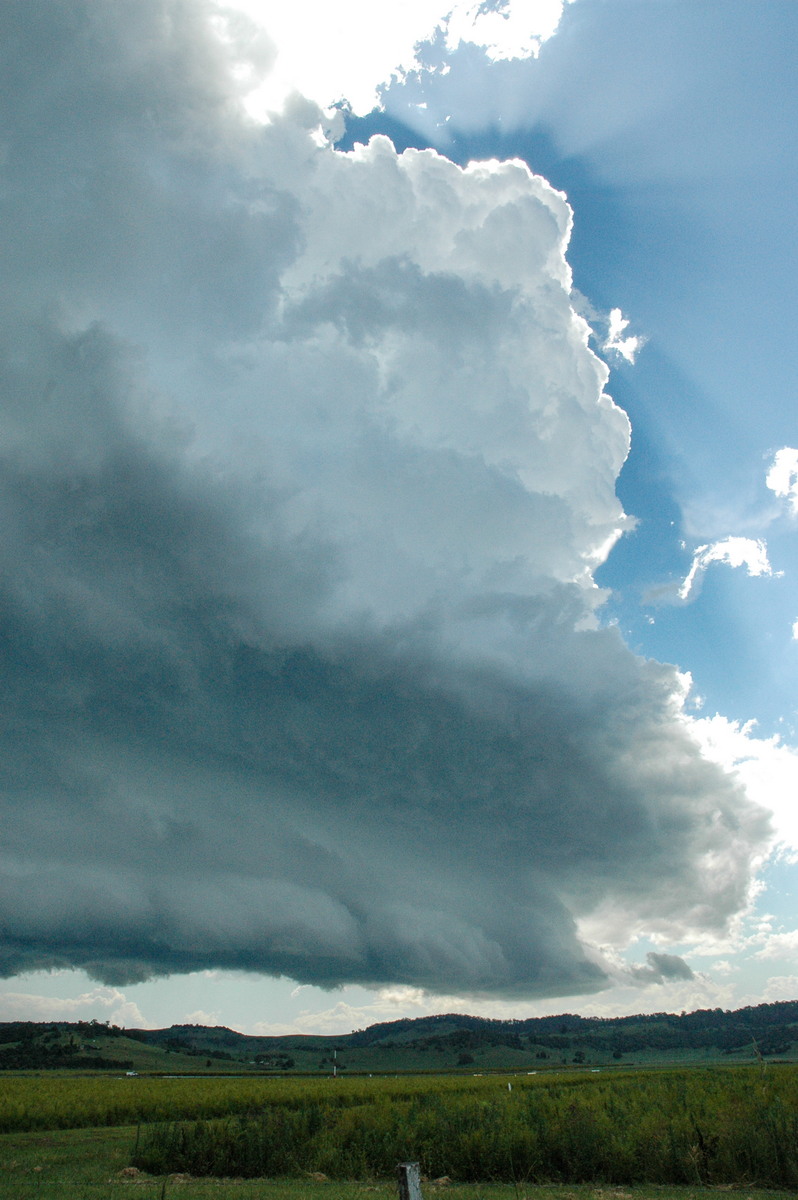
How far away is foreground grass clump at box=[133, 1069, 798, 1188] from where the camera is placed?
3130 cm

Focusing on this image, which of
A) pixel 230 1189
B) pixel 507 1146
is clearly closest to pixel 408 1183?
pixel 230 1189

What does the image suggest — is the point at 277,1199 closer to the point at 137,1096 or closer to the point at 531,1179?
the point at 531,1179

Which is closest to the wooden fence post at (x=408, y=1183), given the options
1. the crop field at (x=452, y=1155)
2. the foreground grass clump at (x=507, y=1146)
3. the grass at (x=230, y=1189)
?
the grass at (x=230, y=1189)

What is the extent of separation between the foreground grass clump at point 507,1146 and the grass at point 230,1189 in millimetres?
2323

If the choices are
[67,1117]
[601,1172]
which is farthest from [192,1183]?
[67,1117]

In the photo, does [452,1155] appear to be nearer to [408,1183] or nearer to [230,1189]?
[230,1189]

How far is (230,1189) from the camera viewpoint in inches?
1034

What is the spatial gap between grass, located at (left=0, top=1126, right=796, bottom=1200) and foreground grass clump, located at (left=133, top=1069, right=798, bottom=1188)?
2323mm

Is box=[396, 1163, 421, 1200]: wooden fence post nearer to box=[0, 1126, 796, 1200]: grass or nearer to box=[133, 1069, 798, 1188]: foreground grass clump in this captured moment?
box=[0, 1126, 796, 1200]: grass

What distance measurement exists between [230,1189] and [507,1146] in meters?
13.4

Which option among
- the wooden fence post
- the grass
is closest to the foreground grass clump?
the grass

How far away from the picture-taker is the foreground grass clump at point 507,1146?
1232 inches

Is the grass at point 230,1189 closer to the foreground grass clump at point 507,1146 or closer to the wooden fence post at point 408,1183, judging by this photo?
the foreground grass clump at point 507,1146

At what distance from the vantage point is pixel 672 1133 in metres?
32.6
